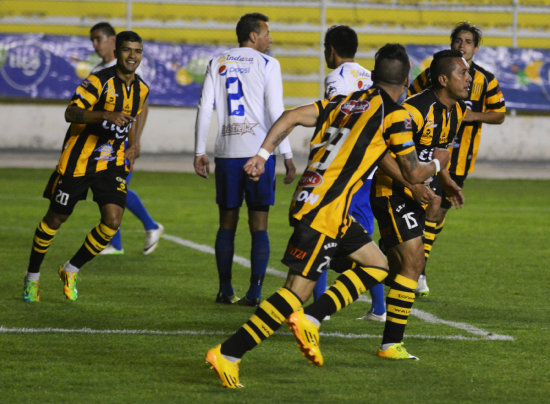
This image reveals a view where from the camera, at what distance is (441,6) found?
2588 centimetres

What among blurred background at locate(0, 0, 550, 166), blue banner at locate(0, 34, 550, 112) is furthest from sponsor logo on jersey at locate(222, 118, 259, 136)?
blue banner at locate(0, 34, 550, 112)

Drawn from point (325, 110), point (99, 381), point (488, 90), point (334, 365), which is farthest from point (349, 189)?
point (488, 90)

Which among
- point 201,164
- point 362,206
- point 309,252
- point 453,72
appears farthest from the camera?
point 201,164

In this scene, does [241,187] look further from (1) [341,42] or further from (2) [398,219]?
(2) [398,219]

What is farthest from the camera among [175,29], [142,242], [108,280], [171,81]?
[175,29]

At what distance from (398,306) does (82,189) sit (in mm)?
2748

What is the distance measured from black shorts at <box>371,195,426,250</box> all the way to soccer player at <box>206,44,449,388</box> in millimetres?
491

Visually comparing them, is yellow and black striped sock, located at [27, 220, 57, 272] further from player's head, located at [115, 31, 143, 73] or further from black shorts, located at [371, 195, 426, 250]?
black shorts, located at [371, 195, 426, 250]

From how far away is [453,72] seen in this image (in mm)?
6195

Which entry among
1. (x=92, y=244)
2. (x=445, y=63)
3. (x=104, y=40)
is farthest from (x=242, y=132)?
(x=104, y=40)

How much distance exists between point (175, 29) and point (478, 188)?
10443mm

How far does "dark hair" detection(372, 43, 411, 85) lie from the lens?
540 centimetres

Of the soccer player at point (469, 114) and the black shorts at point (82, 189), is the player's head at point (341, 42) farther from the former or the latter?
the black shorts at point (82, 189)

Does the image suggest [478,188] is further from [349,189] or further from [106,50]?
[349,189]
